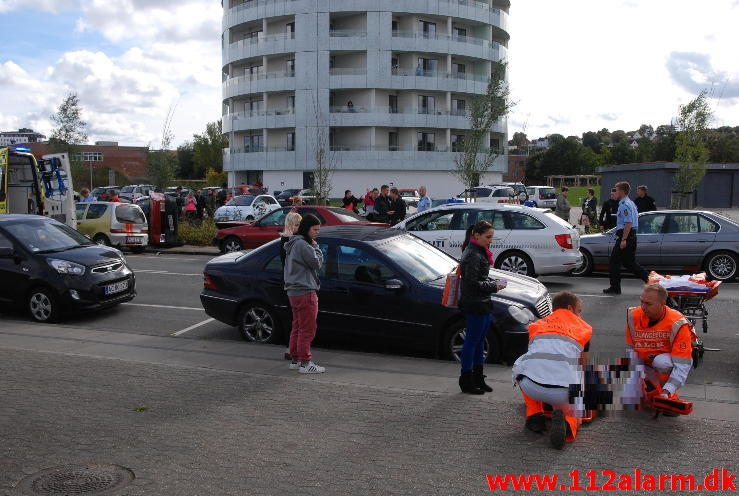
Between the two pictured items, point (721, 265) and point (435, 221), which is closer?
point (721, 265)

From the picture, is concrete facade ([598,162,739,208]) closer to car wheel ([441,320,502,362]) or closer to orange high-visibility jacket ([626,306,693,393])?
car wheel ([441,320,502,362])

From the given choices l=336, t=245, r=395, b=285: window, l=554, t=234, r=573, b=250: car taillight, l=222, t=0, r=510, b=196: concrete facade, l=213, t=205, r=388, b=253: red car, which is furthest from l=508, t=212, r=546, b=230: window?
l=222, t=0, r=510, b=196: concrete facade

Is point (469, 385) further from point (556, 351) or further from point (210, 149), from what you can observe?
point (210, 149)

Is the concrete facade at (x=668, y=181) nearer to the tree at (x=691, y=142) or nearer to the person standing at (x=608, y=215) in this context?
the tree at (x=691, y=142)

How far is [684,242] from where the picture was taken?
14.1 meters

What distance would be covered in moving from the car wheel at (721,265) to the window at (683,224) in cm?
65

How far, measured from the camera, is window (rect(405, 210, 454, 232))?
A: 14.1 metres

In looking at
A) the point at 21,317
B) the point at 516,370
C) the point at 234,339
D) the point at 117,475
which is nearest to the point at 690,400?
the point at 516,370

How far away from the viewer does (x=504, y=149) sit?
65250 millimetres

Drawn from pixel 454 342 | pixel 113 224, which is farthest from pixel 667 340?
pixel 113 224

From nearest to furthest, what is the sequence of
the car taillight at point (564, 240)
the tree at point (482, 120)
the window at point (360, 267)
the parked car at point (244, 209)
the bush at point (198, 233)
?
the window at point (360, 267), the car taillight at point (564, 240), the bush at point (198, 233), the parked car at point (244, 209), the tree at point (482, 120)

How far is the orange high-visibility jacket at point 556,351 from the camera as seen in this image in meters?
5.28

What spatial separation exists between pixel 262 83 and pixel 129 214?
40.4m

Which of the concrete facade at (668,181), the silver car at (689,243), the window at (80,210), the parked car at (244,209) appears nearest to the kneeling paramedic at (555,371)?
the silver car at (689,243)
